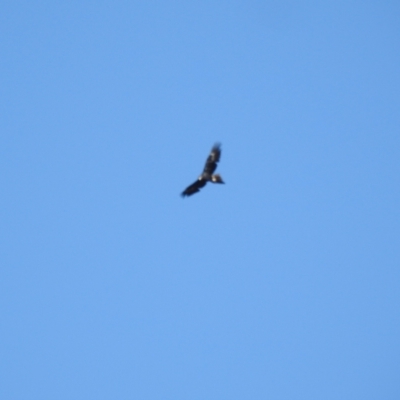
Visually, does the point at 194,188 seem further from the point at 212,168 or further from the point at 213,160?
the point at 213,160

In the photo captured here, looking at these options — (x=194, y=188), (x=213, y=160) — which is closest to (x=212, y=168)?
(x=213, y=160)

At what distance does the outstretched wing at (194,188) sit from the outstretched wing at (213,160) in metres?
0.54

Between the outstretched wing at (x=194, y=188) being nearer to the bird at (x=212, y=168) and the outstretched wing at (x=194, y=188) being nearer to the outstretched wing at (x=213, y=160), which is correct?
the bird at (x=212, y=168)

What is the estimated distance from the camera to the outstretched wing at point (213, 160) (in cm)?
6856

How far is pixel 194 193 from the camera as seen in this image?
69.4 metres

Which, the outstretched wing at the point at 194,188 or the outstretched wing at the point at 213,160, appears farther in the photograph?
the outstretched wing at the point at 194,188

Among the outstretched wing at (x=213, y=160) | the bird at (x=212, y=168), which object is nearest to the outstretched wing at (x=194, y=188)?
the bird at (x=212, y=168)

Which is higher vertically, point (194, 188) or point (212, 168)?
point (212, 168)

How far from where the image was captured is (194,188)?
69.3m

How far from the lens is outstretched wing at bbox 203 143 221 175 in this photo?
68562 millimetres

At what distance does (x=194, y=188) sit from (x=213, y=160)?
1602 mm

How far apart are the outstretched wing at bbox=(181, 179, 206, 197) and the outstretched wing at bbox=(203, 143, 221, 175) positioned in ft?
1.77

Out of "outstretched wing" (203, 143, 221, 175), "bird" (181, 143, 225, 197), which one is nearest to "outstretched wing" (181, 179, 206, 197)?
"bird" (181, 143, 225, 197)

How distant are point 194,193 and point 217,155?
2.03 metres
